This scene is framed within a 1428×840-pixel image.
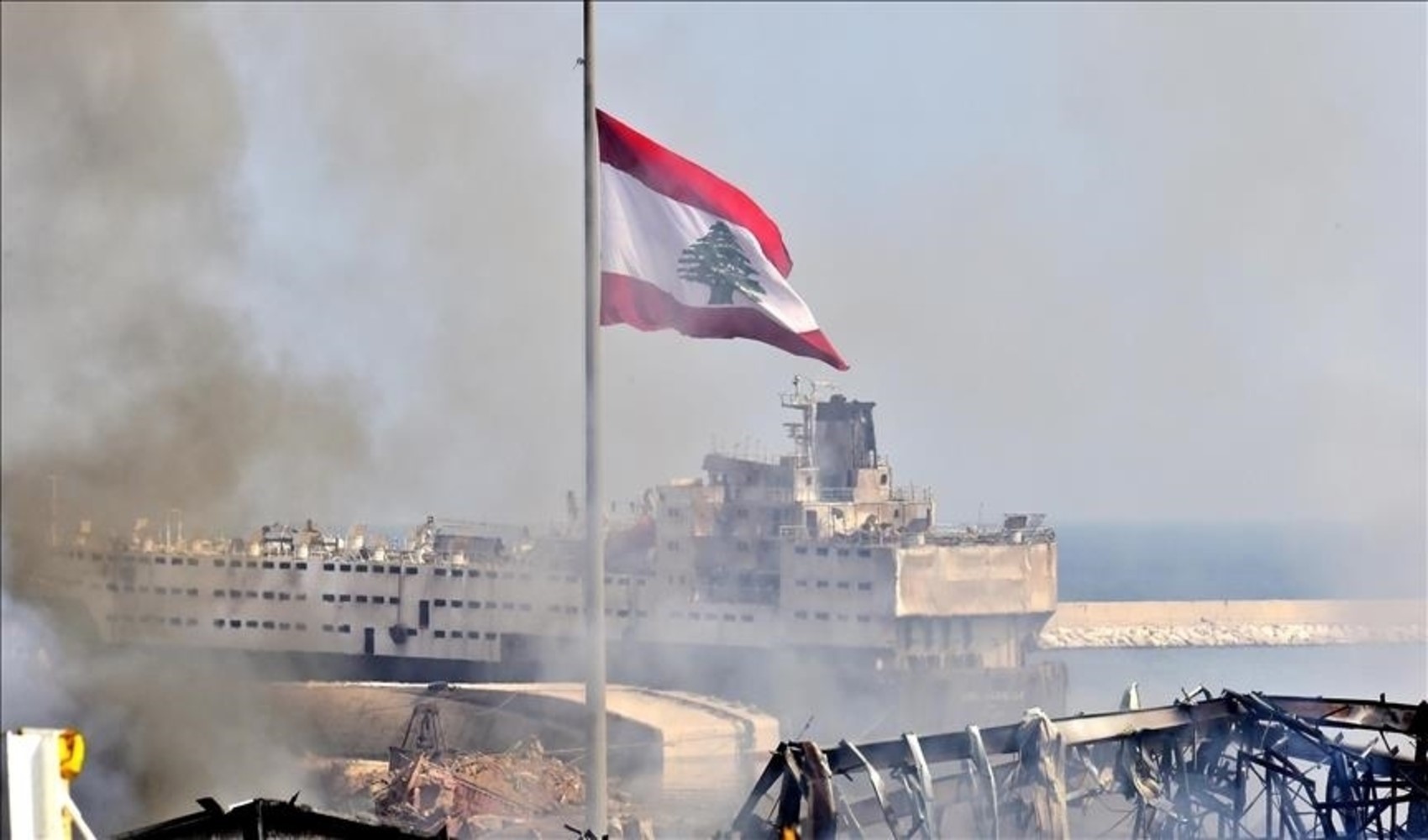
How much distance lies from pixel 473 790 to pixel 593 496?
30851mm

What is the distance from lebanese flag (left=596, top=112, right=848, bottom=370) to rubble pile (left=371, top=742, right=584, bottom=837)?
24356 mm

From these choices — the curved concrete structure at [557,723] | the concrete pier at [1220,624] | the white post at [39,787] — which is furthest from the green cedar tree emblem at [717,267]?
the concrete pier at [1220,624]

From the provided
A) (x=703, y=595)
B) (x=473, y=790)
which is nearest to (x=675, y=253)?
(x=473, y=790)

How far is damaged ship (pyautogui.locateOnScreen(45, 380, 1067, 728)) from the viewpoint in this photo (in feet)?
193

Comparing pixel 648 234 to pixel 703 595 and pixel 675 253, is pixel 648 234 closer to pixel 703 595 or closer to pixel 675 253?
pixel 675 253

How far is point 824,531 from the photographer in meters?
61.6

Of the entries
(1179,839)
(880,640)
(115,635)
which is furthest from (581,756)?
(1179,839)

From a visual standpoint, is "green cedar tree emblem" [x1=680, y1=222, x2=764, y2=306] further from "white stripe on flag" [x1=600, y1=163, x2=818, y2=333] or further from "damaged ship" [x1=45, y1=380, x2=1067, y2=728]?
"damaged ship" [x1=45, y1=380, x2=1067, y2=728]

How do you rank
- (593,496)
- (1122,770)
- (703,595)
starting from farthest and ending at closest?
(703,595)
(1122,770)
(593,496)

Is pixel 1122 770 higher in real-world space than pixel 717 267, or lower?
lower

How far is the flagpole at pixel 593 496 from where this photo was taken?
15.0m

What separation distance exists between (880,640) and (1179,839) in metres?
36.1

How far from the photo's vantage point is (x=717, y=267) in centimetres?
1700

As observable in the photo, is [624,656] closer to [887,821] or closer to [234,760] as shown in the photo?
[234,760]
